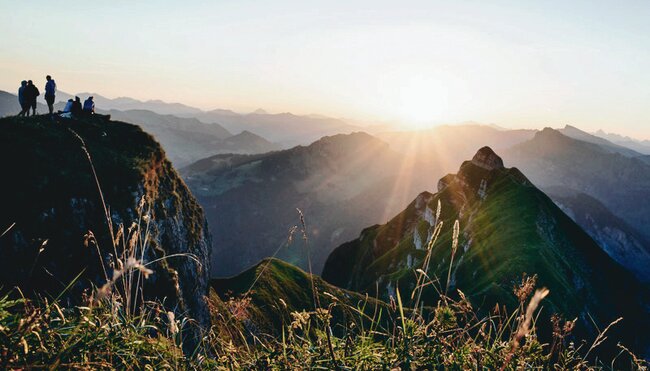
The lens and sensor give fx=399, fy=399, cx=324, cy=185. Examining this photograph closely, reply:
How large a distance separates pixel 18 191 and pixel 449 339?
158 feet

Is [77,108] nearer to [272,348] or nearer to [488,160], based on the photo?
[272,348]

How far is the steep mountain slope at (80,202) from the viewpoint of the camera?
3666 centimetres

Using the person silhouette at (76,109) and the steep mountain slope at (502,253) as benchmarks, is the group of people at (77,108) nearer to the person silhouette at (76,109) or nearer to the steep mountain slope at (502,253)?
the person silhouette at (76,109)

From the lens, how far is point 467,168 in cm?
11394

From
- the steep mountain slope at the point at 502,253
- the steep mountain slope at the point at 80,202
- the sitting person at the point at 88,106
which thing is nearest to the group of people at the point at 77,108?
the sitting person at the point at 88,106

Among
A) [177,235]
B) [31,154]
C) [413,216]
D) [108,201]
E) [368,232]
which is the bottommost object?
[368,232]

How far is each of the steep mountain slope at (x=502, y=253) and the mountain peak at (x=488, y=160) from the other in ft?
0.87

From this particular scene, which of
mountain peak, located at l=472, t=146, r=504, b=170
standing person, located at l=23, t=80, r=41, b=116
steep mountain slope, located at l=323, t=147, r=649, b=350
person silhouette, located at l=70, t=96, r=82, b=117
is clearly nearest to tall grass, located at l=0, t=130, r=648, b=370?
steep mountain slope, located at l=323, t=147, r=649, b=350

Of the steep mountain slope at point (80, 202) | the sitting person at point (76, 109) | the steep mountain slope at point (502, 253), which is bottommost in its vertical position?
the steep mountain slope at point (502, 253)

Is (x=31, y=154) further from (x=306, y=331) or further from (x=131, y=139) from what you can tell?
(x=306, y=331)

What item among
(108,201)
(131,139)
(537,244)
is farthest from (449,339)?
(537,244)

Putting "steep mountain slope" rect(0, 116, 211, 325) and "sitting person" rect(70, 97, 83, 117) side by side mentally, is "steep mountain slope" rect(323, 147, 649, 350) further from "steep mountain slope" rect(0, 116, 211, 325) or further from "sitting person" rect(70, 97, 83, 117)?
"sitting person" rect(70, 97, 83, 117)

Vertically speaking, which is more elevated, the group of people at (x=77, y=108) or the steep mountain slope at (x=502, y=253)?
the group of people at (x=77, y=108)

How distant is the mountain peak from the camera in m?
109
